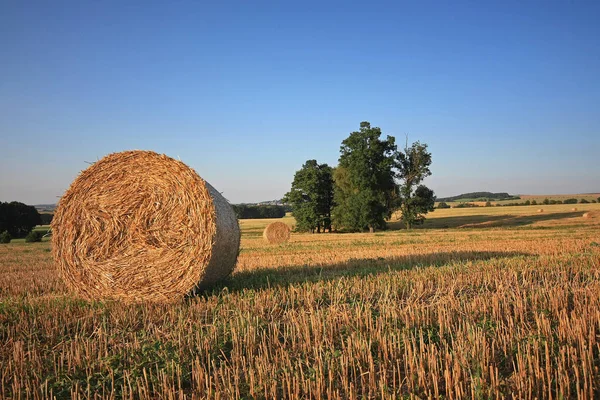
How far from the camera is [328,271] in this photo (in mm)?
11344

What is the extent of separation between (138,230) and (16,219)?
157 ft

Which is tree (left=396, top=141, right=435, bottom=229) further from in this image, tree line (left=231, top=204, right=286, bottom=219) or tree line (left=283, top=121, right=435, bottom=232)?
tree line (left=231, top=204, right=286, bottom=219)

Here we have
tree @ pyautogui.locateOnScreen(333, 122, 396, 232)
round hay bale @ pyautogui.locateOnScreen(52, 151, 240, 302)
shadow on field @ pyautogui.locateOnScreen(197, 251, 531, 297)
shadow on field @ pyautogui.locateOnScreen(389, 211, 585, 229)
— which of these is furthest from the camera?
shadow on field @ pyautogui.locateOnScreen(389, 211, 585, 229)

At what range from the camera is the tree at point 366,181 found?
133 ft

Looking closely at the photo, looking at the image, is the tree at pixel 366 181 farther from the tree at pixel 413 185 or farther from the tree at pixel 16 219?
the tree at pixel 16 219

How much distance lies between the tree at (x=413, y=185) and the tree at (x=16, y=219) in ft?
129

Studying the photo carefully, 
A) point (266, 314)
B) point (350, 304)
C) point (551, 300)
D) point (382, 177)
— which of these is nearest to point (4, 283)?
point (266, 314)

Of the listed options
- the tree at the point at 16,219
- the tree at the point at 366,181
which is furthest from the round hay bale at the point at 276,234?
the tree at the point at 16,219

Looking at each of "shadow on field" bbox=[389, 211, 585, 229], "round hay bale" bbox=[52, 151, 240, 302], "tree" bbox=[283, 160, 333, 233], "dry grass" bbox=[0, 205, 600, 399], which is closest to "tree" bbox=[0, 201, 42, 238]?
"tree" bbox=[283, 160, 333, 233]

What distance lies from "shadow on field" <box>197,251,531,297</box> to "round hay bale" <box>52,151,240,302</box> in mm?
762

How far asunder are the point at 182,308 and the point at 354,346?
136 inches

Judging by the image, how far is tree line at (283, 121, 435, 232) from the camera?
4069 centimetres

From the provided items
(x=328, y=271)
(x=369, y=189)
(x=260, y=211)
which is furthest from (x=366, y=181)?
(x=260, y=211)

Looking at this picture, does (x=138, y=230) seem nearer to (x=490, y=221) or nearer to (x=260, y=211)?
(x=490, y=221)
